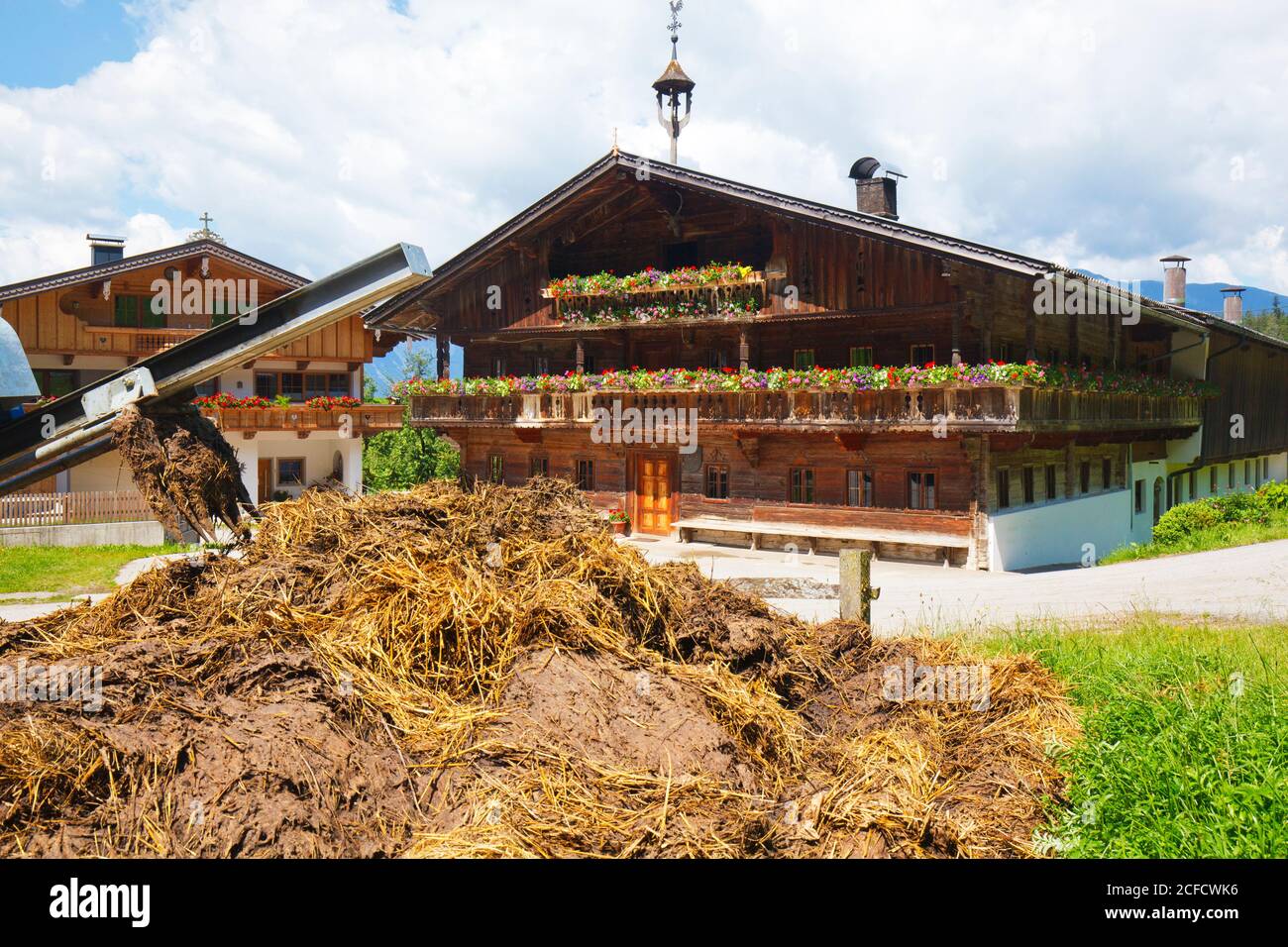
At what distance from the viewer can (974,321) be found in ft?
77.2

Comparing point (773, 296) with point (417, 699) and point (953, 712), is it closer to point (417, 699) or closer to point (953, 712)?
point (953, 712)

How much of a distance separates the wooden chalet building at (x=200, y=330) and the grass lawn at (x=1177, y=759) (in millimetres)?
25998

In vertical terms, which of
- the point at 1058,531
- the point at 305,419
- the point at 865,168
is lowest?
the point at 1058,531

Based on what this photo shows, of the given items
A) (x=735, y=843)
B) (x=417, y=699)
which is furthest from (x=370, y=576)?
(x=735, y=843)

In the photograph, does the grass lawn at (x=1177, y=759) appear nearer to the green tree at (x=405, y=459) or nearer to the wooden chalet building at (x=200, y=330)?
the wooden chalet building at (x=200, y=330)

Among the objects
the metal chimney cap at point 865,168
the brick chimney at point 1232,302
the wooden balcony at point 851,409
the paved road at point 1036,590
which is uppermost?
the metal chimney cap at point 865,168

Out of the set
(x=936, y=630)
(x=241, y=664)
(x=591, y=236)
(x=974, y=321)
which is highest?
(x=591, y=236)

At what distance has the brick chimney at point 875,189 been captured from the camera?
3031cm

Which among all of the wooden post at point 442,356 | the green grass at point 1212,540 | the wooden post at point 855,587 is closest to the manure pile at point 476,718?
the wooden post at point 855,587

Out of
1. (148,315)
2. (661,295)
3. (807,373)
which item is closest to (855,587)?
(807,373)

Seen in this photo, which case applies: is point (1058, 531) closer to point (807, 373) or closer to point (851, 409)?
point (851, 409)

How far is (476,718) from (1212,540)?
24801mm

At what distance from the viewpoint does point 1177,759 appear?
20.5 feet
